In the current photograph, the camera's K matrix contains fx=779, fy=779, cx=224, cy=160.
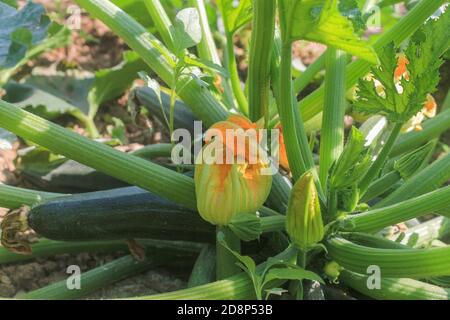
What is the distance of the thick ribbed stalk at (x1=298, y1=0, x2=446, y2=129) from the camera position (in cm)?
187

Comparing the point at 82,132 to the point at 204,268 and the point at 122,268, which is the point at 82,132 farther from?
the point at 204,268

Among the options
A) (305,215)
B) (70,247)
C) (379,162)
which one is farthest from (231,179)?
(70,247)

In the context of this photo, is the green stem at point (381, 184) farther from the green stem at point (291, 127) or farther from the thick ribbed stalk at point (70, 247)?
the thick ribbed stalk at point (70, 247)

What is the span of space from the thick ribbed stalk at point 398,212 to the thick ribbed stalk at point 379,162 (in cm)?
6

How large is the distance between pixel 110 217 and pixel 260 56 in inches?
20.5

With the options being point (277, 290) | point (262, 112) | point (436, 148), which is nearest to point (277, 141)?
point (262, 112)

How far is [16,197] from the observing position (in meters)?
1.87

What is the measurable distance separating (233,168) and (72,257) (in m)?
0.75

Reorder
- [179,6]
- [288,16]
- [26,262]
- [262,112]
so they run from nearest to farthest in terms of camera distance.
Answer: [288,16] → [262,112] → [26,262] → [179,6]

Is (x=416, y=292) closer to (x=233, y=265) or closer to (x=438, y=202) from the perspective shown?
(x=438, y=202)

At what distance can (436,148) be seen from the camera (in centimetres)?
264

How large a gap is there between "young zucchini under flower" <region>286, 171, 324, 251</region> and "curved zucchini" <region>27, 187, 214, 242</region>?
1.08ft

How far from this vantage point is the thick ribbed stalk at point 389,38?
1867 millimetres

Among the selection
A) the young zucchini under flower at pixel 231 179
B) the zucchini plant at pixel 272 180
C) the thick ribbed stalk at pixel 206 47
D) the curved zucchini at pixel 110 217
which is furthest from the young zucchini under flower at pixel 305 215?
the thick ribbed stalk at pixel 206 47
